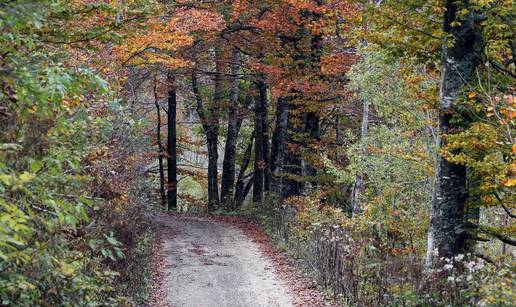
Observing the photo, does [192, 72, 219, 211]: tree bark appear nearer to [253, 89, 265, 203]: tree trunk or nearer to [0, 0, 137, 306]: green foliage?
[253, 89, 265, 203]: tree trunk

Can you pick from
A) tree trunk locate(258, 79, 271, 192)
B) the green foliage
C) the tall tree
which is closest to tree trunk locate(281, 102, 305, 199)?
tree trunk locate(258, 79, 271, 192)

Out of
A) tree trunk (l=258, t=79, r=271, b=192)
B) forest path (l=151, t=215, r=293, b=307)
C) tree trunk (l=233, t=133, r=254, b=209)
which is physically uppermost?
tree trunk (l=258, t=79, r=271, b=192)

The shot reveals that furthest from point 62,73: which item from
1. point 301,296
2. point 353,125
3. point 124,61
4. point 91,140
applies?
point 353,125

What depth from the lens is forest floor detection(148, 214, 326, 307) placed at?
10664 millimetres

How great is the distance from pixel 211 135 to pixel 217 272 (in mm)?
15518

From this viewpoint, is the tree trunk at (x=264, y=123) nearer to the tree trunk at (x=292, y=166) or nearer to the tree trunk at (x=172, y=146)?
the tree trunk at (x=172, y=146)

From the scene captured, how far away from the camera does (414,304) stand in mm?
7195

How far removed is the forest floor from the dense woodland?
20.1 inches

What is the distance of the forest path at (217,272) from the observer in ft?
35.1

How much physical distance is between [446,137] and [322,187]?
462 inches

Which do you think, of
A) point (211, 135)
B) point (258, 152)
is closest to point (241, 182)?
point (258, 152)

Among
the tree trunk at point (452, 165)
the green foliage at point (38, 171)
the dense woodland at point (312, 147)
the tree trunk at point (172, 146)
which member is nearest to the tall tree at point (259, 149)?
the tree trunk at point (172, 146)

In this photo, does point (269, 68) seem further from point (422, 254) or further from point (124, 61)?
point (422, 254)

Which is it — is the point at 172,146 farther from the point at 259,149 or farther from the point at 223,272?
the point at 223,272
